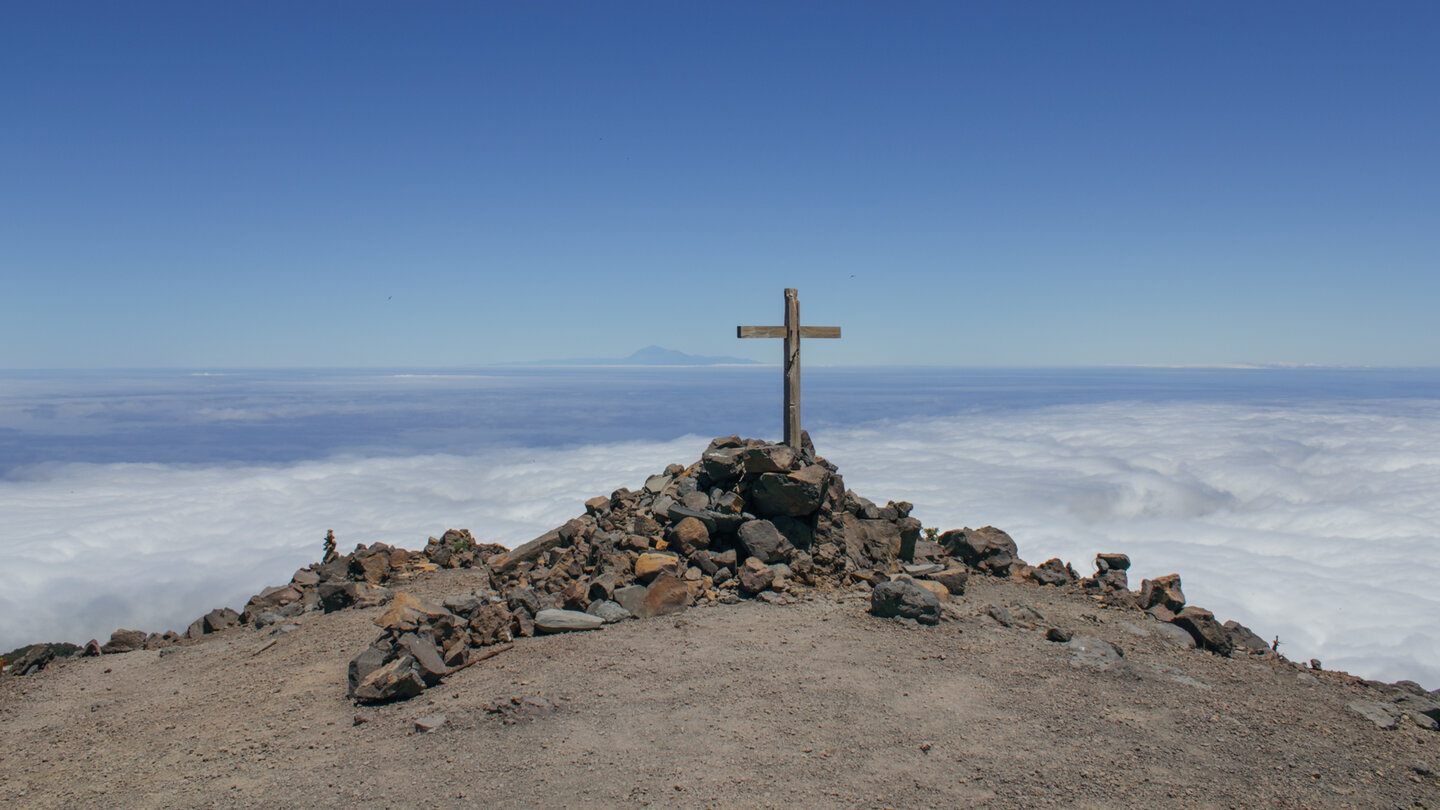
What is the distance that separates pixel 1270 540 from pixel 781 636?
115 ft

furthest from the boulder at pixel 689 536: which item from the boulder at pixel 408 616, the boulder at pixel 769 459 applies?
the boulder at pixel 408 616

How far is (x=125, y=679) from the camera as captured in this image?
311 inches

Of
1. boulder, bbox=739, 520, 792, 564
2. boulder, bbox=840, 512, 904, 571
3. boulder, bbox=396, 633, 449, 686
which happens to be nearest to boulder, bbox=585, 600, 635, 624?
boulder, bbox=396, 633, 449, 686

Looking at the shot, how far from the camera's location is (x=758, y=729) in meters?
5.11

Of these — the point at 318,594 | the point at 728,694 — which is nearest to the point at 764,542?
the point at 728,694

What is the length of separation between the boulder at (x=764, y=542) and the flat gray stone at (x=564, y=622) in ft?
6.87

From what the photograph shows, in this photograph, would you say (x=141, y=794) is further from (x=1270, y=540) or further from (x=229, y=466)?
(x=229, y=466)

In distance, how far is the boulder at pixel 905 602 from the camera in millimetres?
7234

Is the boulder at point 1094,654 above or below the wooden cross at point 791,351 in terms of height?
below

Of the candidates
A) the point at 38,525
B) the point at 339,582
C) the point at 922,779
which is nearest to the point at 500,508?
the point at 38,525

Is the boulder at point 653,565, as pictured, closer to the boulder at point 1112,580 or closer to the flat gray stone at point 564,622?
the flat gray stone at point 564,622

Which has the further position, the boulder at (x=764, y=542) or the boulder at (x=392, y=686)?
the boulder at (x=764, y=542)

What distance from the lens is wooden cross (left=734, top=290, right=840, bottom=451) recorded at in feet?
32.8

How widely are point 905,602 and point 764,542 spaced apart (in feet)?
6.25
